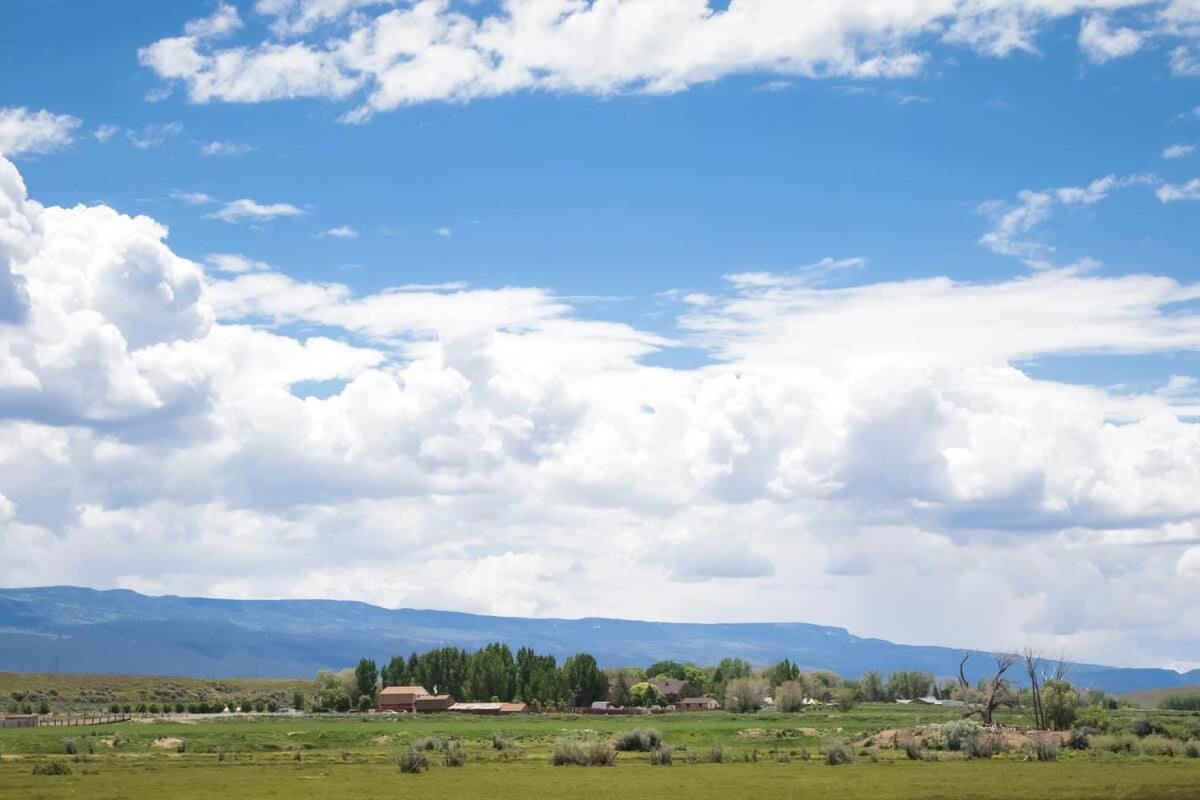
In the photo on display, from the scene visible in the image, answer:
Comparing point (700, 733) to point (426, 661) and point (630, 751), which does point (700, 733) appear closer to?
point (630, 751)

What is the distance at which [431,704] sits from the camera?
17238cm

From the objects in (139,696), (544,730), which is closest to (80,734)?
(544,730)

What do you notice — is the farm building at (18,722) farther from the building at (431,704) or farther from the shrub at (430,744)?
the building at (431,704)

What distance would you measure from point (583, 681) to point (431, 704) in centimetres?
2043

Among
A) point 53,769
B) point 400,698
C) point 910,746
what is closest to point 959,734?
point 910,746

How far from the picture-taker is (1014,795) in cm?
5416

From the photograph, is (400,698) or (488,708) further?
(400,698)

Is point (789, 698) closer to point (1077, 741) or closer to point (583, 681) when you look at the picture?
point (583, 681)

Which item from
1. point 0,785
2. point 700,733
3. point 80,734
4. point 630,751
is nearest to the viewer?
point 0,785

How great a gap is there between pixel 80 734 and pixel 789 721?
225 ft

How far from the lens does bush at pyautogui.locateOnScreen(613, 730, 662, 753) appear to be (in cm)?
8681

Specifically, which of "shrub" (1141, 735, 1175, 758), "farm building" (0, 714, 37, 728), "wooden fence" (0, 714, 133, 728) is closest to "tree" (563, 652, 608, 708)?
"wooden fence" (0, 714, 133, 728)

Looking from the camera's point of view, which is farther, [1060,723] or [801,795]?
[1060,723]

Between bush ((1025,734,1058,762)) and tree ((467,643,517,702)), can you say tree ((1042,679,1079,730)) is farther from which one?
tree ((467,643,517,702))
